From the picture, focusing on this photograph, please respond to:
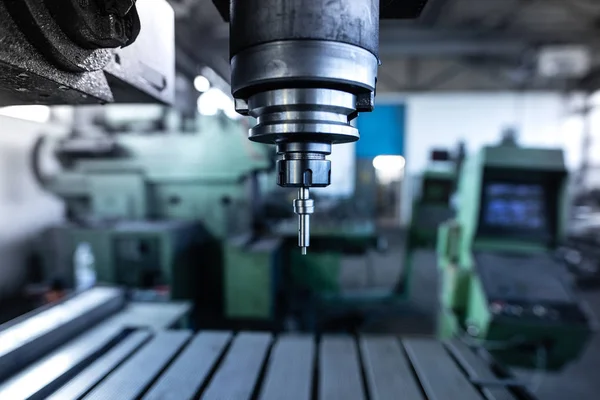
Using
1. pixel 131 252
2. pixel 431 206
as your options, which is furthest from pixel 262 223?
pixel 431 206

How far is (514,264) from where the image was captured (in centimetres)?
153

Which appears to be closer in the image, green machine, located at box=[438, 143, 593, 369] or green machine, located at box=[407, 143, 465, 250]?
green machine, located at box=[438, 143, 593, 369]

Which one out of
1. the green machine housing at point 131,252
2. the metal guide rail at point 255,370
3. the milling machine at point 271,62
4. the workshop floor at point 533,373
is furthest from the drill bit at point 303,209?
the workshop floor at point 533,373

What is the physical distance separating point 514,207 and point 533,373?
111 cm

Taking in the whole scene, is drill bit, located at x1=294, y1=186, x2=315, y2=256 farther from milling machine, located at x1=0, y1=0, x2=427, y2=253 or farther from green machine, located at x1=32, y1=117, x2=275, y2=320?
green machine, located at x1=32, y1=117, x2=275, y2=320

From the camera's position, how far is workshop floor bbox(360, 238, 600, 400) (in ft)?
6.41

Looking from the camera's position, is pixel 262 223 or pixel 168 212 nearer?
pixel 168 212

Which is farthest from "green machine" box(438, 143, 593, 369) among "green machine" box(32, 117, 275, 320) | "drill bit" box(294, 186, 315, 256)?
"drill bit" box(294, 186, 315, 256)

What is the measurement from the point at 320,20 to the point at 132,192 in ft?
6.56

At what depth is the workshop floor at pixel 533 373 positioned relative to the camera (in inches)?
76.9

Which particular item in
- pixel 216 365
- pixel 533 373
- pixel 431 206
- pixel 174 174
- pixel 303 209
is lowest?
pixel 533 373

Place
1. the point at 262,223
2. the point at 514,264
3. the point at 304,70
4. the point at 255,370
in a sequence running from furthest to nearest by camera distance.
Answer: the point at 262,223
the point at 514,264
the point at 255,370
the point at 304,70

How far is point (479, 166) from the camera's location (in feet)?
5.24

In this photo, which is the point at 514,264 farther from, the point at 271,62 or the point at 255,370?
the point at 271,62
